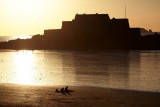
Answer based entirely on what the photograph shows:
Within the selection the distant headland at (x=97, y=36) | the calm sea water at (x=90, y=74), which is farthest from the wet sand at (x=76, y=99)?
the distant headland at (x=97, y=36)

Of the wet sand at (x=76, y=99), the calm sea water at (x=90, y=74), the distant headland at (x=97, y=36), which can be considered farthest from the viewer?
the distant headland at (x=97, y=36)

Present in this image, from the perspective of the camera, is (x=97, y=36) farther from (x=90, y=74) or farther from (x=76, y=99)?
(x=76, y=99)

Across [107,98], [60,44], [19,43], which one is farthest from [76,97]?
[19,43]

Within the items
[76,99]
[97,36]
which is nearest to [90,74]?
[76,99]

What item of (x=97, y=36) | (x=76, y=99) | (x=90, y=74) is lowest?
(x=76, y=99)

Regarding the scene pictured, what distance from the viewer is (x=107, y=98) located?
15352mm

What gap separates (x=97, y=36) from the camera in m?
103

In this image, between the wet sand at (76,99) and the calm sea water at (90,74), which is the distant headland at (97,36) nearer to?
the calm sea water at (90,74)

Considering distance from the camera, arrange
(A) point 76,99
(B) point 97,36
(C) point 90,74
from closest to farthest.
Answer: (A) point 76,99 → (C) point 90,74 → (B) point 97,36

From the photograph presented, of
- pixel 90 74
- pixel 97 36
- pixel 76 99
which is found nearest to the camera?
pixel 76 99

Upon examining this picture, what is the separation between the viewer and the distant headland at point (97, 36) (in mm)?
99438

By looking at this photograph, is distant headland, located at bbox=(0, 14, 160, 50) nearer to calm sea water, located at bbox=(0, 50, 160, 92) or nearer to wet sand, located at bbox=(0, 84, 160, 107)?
calm sea water, located at bbox=(0, 50, 160, 92)

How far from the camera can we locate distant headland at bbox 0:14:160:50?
99.4 m

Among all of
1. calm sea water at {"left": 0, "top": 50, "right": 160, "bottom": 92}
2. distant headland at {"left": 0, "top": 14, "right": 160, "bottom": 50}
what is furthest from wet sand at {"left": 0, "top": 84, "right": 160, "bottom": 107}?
distant headland at {"left": 0, "top": 14, "right": 160, "bottom": 50}
